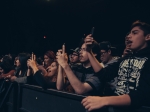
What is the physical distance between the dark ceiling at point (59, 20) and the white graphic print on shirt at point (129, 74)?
31.7 feet

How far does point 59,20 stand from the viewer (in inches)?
628

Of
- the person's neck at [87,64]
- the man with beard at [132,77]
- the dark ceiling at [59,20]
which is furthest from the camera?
the dark ceiling at [59,20]

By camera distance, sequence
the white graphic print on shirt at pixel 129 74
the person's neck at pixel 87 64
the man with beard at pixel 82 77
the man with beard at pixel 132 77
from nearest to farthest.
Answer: the man with beard at pixel 132 77 < the white graphic print on shirt at pixel 129 74 < the man with beard at pixel 82 77 < the person's neck at pixel 87 64

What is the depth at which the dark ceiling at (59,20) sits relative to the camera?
41.5ft

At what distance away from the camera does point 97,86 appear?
2.44m

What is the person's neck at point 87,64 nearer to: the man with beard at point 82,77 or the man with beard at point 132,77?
the man with beard at point 82,77

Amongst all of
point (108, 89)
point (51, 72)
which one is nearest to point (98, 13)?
point (51, 72)

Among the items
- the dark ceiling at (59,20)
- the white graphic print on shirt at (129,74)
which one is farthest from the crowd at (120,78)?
the dark ceiling at (59,20)

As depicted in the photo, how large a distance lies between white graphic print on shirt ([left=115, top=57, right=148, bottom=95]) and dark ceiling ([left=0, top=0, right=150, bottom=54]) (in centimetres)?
965

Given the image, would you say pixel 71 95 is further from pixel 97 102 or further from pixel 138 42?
pixel 138 42

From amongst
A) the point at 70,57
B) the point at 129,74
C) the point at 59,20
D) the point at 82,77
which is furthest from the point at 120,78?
the point at 59,20

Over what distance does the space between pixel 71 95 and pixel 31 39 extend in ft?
39.1

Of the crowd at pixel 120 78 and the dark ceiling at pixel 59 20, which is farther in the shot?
the dark ceiling at pixel 59 20

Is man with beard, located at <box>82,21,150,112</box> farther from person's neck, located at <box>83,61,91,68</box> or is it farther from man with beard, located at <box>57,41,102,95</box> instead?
person's neck, located at <box>83,61,91,68</box>
